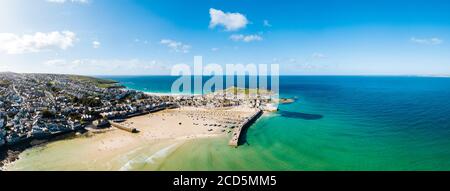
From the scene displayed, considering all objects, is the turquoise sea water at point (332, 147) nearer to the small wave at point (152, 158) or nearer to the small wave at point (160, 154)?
the small wave at point (160, 154)

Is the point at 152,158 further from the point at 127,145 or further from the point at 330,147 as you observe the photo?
the point at 330,147

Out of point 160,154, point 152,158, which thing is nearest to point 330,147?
point 160,154

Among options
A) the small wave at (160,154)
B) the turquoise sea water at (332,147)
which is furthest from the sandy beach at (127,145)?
the turquoise sea water at (332,147)

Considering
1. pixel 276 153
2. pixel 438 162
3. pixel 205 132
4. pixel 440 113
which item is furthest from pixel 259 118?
pixel 440 113

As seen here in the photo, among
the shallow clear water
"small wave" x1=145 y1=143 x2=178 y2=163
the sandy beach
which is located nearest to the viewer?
the shallow clear water

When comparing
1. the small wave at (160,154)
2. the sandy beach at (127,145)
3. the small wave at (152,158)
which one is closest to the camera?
the small wave at (152,158)

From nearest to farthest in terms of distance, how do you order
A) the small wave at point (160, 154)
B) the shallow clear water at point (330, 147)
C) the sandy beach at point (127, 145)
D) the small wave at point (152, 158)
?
1. the small wave at point (152, 158)
2. the shallow clear water at point (330, 147)
3. the sandy beach at point (127, 145)
4. the small wave at point (160, 154)

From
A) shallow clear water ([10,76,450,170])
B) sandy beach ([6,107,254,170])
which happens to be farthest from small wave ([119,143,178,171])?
shallow clear water ([10,76,450,170])

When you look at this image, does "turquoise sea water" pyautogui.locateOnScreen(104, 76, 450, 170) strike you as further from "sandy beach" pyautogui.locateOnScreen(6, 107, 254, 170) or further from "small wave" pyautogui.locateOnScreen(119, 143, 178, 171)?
"sandy beach" pyautogui.locateOnScreen(6, 107, 254, 170)
